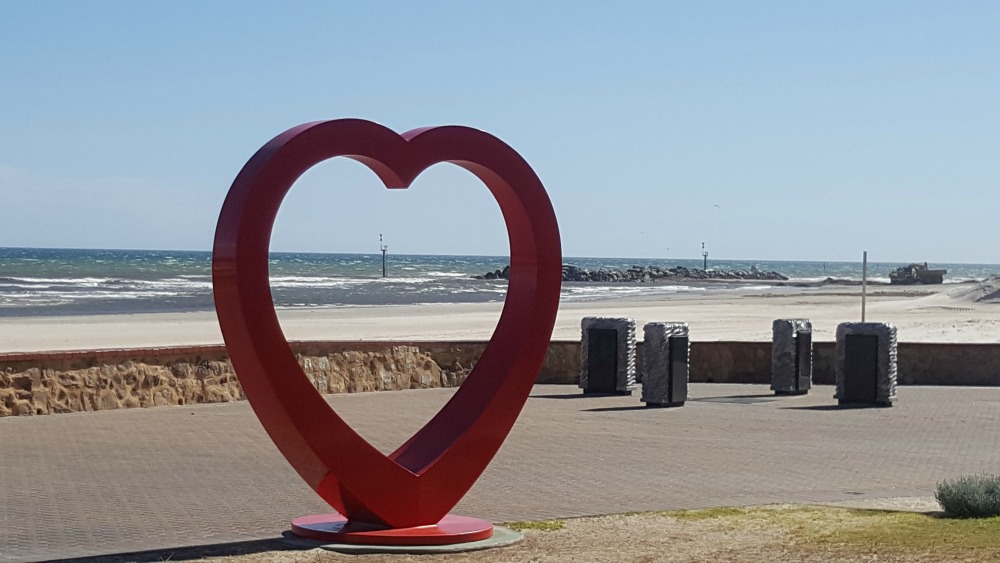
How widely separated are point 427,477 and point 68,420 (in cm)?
808

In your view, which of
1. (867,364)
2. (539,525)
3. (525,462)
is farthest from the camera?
(867,364)

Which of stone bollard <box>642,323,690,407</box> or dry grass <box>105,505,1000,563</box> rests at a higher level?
stone bollard <box>642,323,690,407</box>

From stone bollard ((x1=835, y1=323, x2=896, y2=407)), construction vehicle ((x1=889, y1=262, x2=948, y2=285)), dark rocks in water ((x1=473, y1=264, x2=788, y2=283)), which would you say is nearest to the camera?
stone bollard ((x1=835, y1=323, x2=896, y2=407))

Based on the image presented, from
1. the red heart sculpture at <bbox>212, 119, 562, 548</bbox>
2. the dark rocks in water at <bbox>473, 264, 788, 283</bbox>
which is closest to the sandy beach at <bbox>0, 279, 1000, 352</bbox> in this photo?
the red heart sculpture at <bbox>212, 119, 562, 548</bbox>

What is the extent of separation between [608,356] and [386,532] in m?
11.7

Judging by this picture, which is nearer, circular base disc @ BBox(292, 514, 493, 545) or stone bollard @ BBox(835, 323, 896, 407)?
circular base disc @ BBox(292, 514, 493, 545)

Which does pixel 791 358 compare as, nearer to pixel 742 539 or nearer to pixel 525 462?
pixel 525 462

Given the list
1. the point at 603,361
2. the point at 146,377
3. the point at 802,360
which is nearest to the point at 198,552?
the point at 146,377

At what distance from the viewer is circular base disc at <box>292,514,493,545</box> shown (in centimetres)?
841

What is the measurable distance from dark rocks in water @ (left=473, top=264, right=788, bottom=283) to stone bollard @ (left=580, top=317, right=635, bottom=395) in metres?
76.3

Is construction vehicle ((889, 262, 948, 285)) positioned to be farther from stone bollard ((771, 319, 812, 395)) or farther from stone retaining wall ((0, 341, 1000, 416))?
stone bollard ((771, 319, 812, 395))

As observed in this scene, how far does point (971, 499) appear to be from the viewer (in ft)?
31.1

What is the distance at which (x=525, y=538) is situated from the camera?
865 centimetres

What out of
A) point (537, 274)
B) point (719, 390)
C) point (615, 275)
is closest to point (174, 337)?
point (719, 390)
